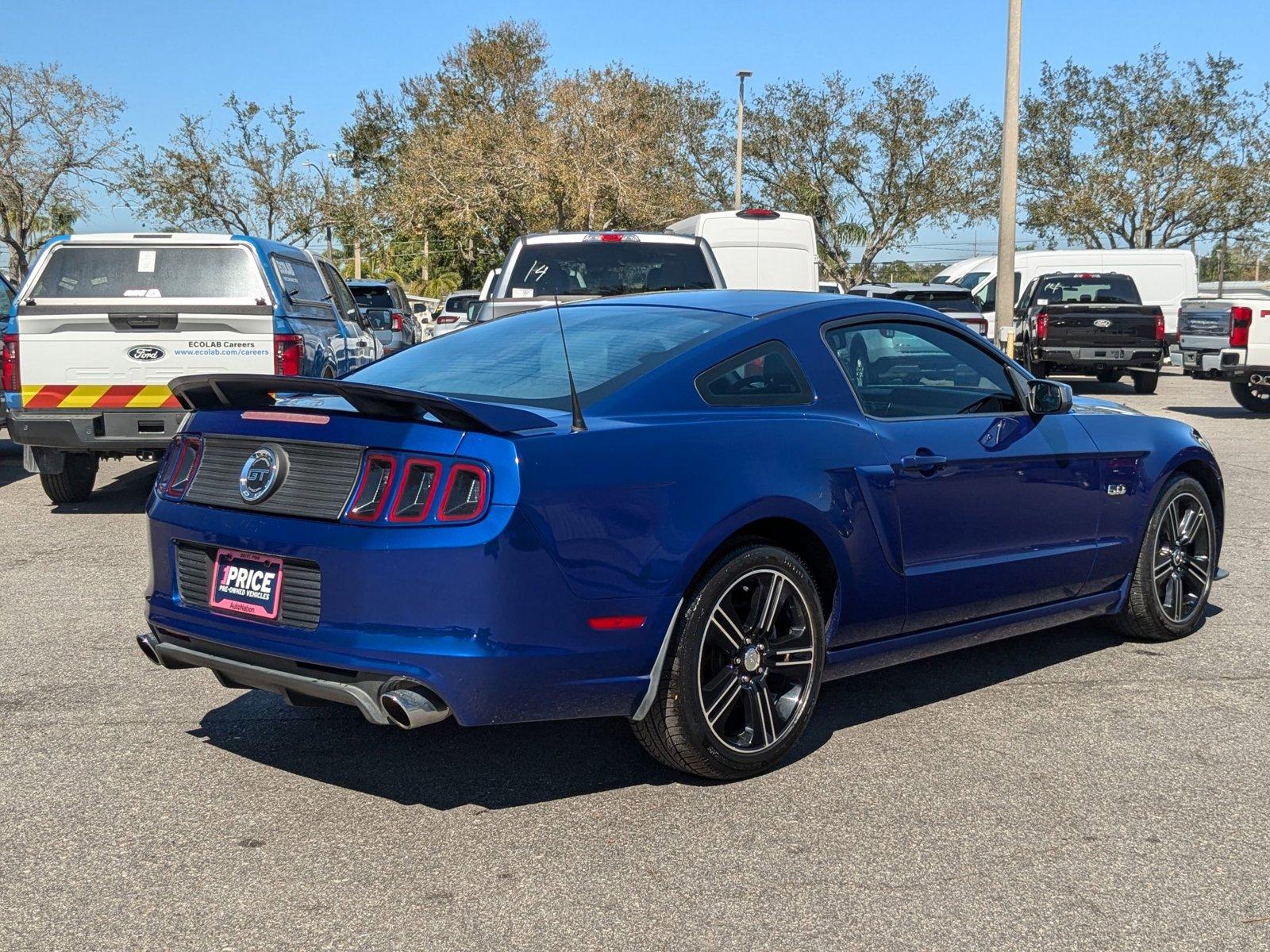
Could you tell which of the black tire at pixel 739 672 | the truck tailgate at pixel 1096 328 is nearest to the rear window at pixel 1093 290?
the truck tailgate at pixel 1096 328

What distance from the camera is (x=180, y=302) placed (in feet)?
32.2

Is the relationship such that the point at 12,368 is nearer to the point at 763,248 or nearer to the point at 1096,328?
the point at 763,248

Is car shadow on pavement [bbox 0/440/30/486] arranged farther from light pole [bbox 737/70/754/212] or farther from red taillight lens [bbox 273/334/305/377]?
light pole [bbox 737/70/754/212]

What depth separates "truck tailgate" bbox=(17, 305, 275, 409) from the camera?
9633 mm

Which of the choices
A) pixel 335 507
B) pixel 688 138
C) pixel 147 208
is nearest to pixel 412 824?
pixel 335 507

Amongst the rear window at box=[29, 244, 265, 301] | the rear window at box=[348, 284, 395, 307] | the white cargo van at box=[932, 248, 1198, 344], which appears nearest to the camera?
the rear window at box=[29, 244, 265, 301]

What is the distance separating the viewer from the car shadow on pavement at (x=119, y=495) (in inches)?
412

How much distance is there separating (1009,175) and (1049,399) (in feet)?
56.0

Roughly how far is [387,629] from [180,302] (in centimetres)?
668

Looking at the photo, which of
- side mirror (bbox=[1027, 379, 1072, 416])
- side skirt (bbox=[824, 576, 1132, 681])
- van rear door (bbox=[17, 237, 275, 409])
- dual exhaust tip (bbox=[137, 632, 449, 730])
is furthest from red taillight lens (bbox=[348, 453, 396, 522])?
van rear door (bbox=[17, 237, 275, 409])

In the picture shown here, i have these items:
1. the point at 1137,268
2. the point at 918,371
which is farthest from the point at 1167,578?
the point at 1137,268

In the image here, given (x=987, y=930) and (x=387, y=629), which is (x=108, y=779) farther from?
(x=987, y=930)

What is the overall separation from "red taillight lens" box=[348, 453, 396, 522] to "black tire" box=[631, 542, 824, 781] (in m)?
0.94

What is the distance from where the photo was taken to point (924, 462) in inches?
193
